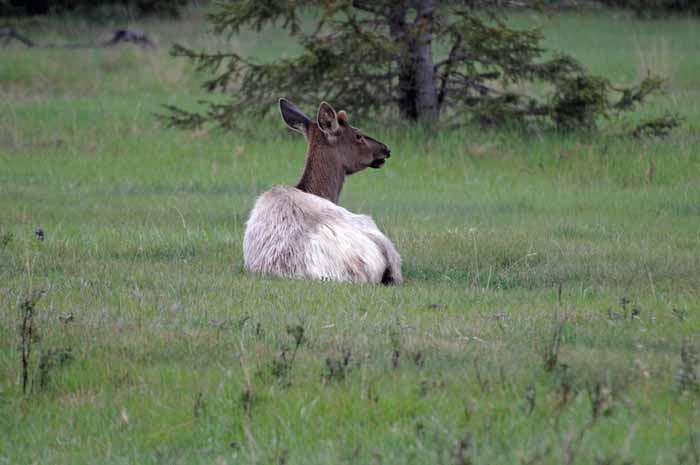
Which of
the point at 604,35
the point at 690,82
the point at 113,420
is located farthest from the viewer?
the point at 604,35

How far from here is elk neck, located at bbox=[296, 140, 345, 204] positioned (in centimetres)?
1091

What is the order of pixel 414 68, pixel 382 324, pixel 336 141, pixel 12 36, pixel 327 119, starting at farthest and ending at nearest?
pixel 12 36 → pixel 414 68 → pixel 336 141 → pixel 327 119 → pixel 382 324

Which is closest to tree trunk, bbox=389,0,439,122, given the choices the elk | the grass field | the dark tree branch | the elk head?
the grass field

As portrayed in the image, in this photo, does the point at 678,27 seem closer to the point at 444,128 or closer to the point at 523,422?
the point at 444,128

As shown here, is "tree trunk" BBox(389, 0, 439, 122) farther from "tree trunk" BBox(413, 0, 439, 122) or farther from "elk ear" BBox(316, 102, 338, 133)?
"elk ear" BBox(316, 102, 338, 133)

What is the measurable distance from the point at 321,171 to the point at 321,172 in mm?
13

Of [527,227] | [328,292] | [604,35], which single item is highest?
[328,292]

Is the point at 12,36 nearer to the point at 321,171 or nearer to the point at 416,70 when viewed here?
the point at 416,70

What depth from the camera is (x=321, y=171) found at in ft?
36.0

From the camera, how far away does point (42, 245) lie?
1043cm

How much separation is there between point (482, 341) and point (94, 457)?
244 centimetres

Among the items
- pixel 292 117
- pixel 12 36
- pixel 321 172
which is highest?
pixel 292 117

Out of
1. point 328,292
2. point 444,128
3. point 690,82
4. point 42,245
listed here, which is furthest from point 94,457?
point 690,82

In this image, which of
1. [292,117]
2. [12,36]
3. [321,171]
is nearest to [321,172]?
[321,171]
